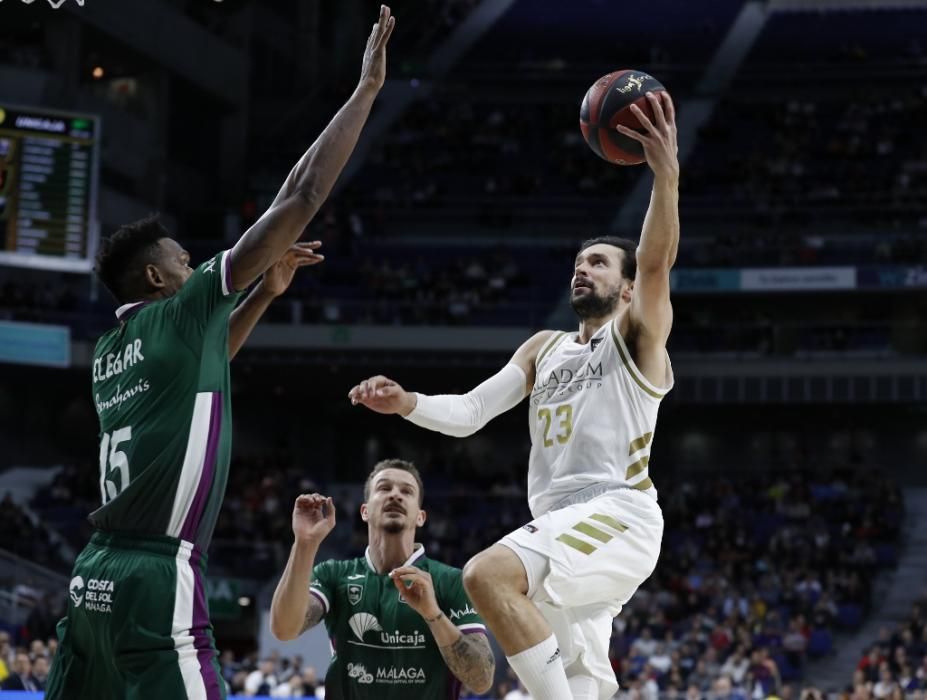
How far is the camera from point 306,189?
15.5 feet

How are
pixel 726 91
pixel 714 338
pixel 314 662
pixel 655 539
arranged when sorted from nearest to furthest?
pixel 655 539 → pixel 314 662 → pixel 714 338 → pixel 726 91

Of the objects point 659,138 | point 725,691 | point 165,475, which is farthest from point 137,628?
point 725,691

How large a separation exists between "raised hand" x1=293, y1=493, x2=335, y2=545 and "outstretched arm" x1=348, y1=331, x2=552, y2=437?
62 centimetres

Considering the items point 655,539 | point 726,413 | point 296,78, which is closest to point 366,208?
point 296,78

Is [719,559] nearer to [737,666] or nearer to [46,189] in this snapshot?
[737,666]

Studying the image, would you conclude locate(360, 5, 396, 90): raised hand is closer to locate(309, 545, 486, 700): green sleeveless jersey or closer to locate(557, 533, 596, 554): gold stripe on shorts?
locate(557, 533, 596, 554): gold stripe on shorts

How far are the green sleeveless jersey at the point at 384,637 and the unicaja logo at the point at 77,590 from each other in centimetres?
181

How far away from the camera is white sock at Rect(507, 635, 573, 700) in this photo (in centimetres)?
532

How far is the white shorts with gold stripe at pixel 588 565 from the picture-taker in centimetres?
549

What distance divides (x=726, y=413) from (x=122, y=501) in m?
31.9

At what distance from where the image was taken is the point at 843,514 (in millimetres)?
28297

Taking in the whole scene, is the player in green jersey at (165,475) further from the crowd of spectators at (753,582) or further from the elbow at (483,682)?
the crowd of spectators at (753,582)

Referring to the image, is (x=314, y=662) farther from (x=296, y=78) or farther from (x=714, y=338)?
(x=296, y=78)

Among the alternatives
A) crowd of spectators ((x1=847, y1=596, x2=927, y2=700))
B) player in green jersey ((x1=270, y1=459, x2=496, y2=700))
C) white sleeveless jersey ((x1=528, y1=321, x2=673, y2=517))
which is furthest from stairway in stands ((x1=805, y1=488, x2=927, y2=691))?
white sleeveless jersey ((x1=528, y1=321, x2=673, y2=517))
